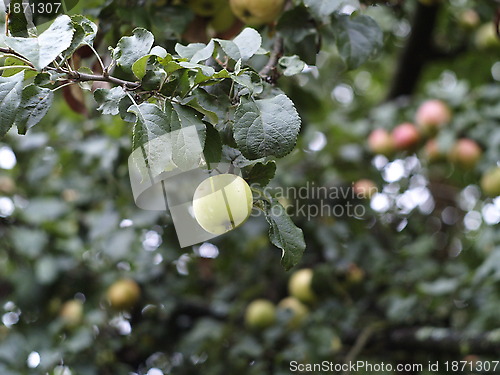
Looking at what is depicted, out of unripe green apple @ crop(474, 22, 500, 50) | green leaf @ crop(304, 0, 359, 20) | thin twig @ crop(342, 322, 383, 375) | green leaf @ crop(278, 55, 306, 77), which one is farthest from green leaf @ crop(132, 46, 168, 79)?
unripe green apple @ crop(474, 22, 500, 50)

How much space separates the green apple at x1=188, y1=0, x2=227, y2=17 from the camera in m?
1.39

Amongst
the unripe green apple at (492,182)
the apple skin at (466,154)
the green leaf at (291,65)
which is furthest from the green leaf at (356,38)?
the apple skin at (466,154)

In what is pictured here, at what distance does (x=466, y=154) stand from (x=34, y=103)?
1987 mm

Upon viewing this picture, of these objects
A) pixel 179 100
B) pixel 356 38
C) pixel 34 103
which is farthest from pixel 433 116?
pixel 34 103

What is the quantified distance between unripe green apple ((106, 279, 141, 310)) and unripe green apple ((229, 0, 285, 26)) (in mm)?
1400

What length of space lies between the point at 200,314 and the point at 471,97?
4.88ft

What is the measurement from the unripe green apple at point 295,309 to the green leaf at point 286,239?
5.23 ft

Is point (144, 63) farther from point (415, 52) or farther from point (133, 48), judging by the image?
point (415, 52)

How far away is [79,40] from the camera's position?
83 cm

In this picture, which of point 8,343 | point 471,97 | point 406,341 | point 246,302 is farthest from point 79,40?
point 471,97

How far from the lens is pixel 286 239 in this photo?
88 centimetres

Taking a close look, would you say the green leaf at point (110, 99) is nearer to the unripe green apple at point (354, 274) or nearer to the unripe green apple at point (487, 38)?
the unripe green apple at point (354, 274)

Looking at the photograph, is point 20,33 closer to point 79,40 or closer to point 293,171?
point 79,40

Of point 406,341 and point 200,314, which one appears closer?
point 406,341
